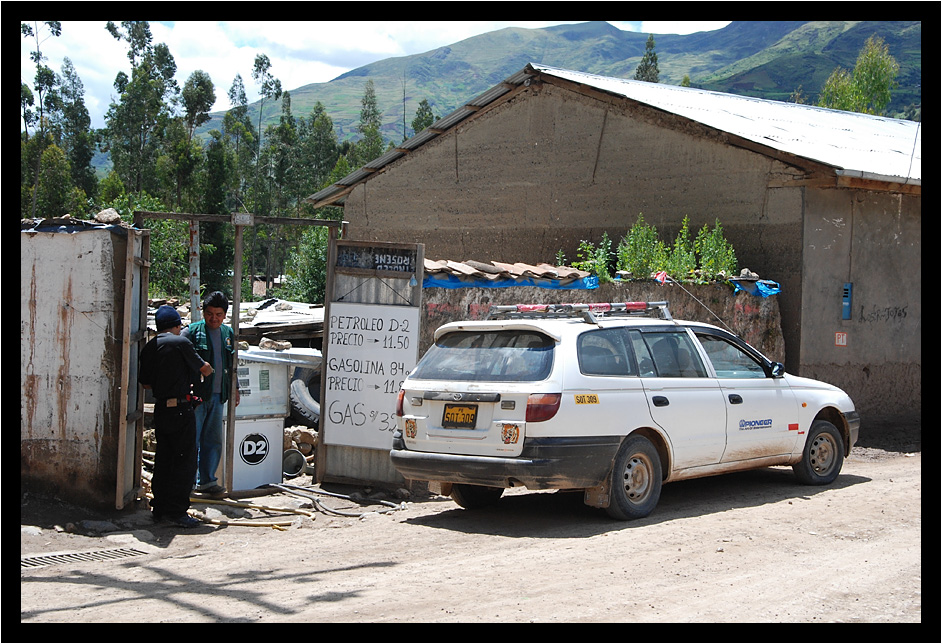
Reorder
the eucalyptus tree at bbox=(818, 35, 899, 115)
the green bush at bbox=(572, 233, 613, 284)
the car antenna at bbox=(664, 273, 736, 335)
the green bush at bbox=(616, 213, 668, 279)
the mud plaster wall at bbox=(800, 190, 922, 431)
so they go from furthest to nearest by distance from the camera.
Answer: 1. the eucalyptus tree at bbox=(818, 35, 899, 115)
2. the mud plaster wall at bbox=(800, 190, 922, 431)
3. the green bush at bbox=(616, 213, 668, 279)
4. the car antenna at bbox=(664, 273, 736, 335)
5. the green bush at bbox=(572, 233, 613, 284)

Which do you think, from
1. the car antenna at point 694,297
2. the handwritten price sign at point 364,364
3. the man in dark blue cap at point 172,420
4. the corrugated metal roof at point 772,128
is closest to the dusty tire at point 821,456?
the car antenna at point 694,297

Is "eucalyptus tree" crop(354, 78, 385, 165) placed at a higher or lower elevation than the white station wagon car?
higher

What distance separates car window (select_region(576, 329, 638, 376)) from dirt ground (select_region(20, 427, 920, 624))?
129cm

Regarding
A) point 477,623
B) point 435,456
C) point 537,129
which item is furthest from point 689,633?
point 537,129

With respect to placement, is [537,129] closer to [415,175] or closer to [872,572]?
[415,175]

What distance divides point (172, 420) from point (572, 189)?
400 inches

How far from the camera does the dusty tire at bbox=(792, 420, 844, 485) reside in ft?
30.8

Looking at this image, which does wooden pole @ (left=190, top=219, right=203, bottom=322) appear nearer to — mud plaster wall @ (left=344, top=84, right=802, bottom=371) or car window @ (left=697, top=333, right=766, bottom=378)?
car window @ (left=697, top=333, right=766, bottom=378)

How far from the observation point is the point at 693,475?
27.4 feet

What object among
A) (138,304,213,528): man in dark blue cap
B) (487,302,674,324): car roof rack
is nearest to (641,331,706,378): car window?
(487,302,674,324): car roof rack

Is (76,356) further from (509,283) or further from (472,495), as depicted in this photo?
(509,283)

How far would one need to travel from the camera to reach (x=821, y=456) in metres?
9.61

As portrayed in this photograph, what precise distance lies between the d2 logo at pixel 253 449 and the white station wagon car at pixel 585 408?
2108 millimetres

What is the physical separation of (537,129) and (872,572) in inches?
480
